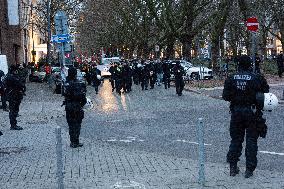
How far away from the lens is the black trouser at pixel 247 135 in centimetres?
835

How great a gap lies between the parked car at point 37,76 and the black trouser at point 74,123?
38423mm

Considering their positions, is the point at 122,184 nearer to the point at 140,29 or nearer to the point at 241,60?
the point at 241,60

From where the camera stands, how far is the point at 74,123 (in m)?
12.4

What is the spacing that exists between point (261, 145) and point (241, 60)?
11.5ft

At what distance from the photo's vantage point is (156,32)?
6825cm

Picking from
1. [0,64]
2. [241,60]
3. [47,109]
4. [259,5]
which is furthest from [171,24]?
[241,60]

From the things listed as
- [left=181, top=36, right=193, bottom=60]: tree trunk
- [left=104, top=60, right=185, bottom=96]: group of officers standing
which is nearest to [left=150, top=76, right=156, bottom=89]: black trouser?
[left=104, top=60, right=185, bottom=96]: group of officers standing

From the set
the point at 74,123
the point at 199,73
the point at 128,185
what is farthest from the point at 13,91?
the point at 199,73

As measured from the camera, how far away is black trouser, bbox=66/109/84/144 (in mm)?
12234

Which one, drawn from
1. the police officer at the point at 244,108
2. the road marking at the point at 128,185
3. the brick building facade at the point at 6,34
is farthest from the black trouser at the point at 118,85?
the road marking at the point at 128,185

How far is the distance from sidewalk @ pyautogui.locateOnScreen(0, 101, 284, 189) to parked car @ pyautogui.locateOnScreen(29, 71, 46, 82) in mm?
37990

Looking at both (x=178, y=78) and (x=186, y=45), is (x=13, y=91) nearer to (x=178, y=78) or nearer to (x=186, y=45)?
(x=178, y=78)

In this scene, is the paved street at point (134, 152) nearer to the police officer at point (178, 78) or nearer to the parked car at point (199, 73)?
the police officer at point (178, 78)

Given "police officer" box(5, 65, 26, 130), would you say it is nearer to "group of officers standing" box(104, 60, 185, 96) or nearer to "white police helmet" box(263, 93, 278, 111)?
"white police helmet" box(263, 93, 278, 111)
